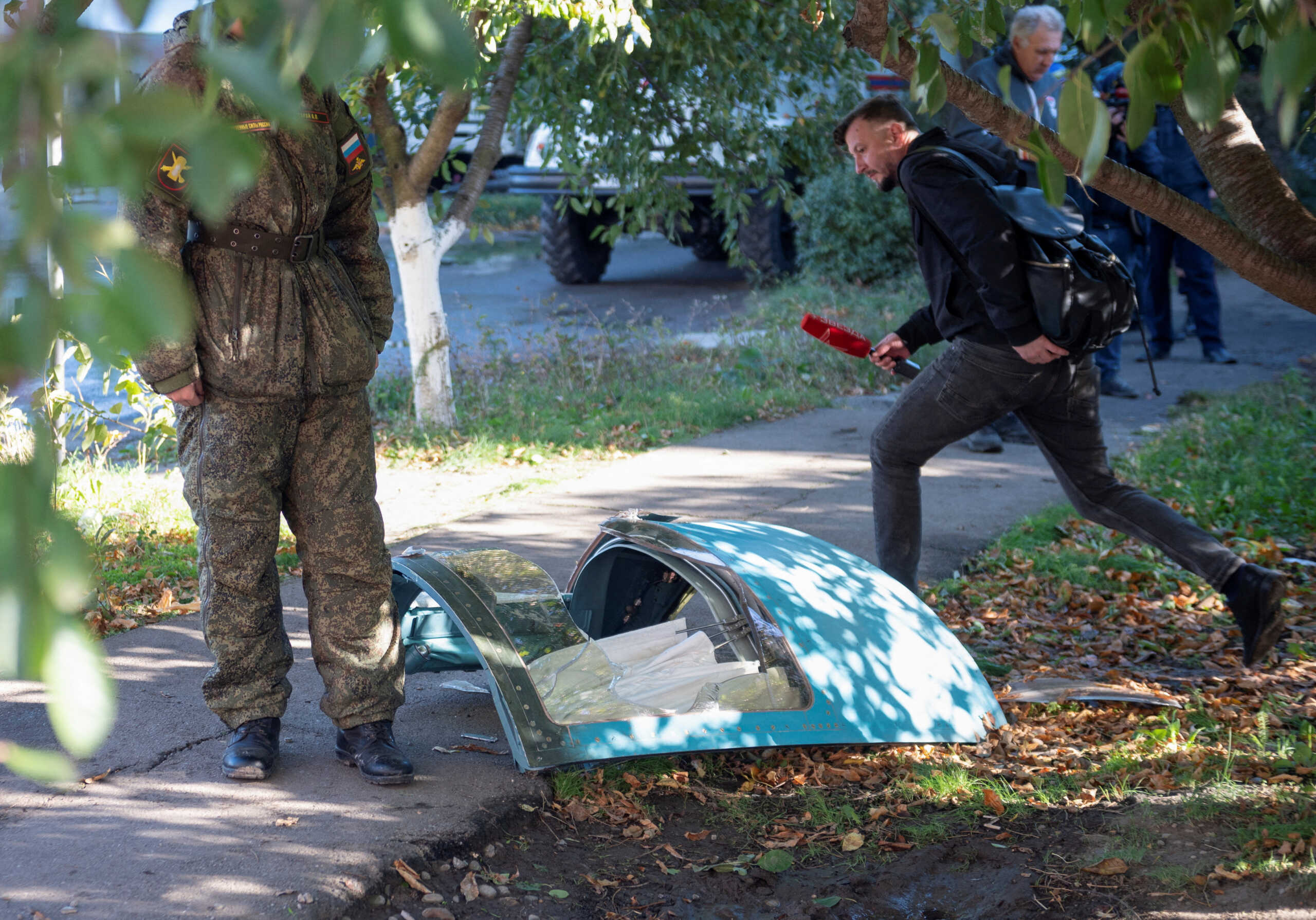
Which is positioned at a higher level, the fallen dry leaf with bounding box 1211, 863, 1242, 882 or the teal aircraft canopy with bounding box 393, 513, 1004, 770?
the teal aircraft canopy with bounding box 393, 513, 1004, 770

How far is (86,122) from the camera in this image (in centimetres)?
79

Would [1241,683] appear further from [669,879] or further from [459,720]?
[459,720]

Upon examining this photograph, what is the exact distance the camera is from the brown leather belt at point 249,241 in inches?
108

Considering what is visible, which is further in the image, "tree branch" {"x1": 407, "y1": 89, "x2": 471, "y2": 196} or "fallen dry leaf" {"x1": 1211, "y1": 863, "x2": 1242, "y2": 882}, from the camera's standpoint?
"tree branch" {"x1": 407, "y1": 89, "x2": 471, "y2": 196}

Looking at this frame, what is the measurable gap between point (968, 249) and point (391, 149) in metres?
4.16

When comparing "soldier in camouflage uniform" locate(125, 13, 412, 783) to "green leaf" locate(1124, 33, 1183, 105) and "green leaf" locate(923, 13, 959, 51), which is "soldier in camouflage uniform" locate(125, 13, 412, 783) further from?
"green leaf" locate(1124, 33, 1183, 105)

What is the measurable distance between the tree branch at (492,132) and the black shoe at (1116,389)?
4.43 m

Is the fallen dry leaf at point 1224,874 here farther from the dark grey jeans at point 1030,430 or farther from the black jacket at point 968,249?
the black jacket at point 968,249

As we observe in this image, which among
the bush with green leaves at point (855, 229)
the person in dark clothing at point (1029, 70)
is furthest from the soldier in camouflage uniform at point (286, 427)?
the bush with green leaves at point (855, 229)

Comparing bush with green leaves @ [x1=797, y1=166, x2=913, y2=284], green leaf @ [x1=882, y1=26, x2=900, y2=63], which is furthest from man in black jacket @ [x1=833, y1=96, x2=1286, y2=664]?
bush with green leaves @ [x1=797, y1=166, x2=913, y2=284]

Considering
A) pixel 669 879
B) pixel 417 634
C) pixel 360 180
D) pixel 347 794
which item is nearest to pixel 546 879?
pixel 669 879

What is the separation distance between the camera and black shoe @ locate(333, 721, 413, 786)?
297 cm

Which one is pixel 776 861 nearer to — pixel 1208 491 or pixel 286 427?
pixel 286 427

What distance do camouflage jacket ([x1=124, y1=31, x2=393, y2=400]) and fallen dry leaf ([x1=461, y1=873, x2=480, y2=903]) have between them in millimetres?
1192
